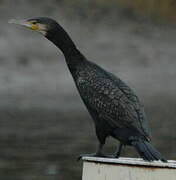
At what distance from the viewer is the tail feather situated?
7463 millimetres

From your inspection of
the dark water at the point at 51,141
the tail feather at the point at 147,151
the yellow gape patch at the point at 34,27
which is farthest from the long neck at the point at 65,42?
the dark water at the point at 51,141

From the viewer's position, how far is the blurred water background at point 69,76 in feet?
48.8

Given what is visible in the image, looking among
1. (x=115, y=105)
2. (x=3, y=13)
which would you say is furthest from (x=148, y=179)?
(x=3, y=13)

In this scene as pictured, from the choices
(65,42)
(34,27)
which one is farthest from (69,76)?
(34,27)

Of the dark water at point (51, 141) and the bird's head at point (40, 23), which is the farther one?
the dark water at point (51, 141)

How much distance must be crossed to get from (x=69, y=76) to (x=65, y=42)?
1759 cm

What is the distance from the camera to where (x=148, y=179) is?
7.15m

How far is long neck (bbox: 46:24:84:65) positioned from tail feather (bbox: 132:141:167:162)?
863mm

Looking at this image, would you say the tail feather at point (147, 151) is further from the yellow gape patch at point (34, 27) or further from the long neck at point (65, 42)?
the yellow gape patch at point (34, 27)

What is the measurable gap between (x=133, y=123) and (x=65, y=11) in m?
23.2

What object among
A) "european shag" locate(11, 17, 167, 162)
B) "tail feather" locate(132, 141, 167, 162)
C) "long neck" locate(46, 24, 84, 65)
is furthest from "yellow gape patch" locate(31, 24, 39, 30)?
Result: "tail feather" locate(132, 141, 167, 162)

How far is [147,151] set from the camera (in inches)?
297

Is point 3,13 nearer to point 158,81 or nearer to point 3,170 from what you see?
point 158,81

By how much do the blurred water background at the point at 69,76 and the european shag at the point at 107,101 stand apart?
4161 millimetres
